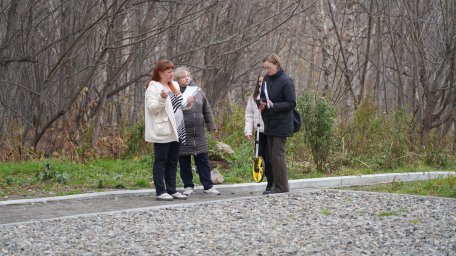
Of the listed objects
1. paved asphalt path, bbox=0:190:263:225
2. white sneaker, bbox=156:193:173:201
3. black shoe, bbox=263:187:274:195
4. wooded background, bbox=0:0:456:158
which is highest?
wooded background, bbox=0:0:456:158

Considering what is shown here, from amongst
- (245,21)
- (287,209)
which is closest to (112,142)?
(245,21)

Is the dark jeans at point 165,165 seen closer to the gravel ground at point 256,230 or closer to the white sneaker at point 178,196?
the white sneaker at point 178,196

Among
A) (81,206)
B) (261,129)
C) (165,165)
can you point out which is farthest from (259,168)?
(81,206)

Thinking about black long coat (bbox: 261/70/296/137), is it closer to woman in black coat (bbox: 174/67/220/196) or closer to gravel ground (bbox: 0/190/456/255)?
woman in black coat (bbox: 174/67/220/196)

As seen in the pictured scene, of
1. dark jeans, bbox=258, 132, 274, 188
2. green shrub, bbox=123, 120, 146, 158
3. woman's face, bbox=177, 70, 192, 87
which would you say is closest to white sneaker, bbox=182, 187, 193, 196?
dark jeans, bbox=258, 132, 274, 188

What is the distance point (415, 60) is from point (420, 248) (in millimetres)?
13353

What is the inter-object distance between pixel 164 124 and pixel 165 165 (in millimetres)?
626

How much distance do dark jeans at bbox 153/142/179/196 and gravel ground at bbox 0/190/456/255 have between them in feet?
3.92

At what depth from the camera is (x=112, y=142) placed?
18078 millimetres

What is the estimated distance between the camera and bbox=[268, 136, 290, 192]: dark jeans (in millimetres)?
11969

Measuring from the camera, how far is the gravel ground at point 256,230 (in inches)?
293

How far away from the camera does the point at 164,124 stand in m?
11.7

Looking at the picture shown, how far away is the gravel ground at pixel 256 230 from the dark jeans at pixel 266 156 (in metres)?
1.36

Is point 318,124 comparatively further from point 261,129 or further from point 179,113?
point 179,113
